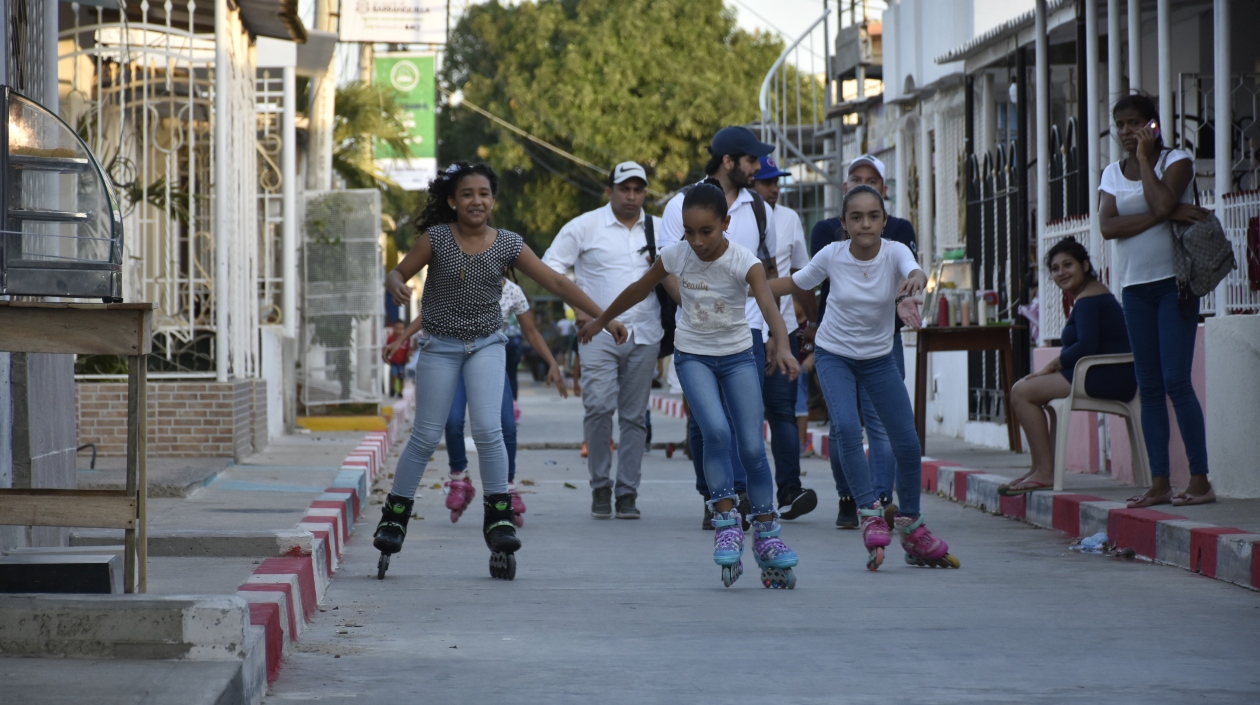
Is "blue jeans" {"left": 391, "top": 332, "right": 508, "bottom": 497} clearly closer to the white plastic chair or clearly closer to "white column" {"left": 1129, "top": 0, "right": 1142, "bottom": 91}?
the white plastic chair

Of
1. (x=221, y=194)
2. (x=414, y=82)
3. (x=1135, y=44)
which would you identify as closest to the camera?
(x=1135, y=44)

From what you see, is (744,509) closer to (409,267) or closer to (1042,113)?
(409,267)

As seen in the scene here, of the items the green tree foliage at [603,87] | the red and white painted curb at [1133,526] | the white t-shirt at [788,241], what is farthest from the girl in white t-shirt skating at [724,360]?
the green tree foliage at [603,87]

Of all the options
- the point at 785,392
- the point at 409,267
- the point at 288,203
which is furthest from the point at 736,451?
the point at 288,203

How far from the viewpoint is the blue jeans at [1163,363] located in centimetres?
788

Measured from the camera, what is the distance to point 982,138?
15.2 meters

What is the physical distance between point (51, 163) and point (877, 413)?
12.3 ft

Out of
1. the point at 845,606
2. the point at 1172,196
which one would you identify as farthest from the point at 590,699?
the point at 1172,196

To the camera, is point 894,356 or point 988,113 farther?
point 988,113

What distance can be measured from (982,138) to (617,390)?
23.6 feet

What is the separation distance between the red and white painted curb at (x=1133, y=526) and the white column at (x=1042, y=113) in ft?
7.16

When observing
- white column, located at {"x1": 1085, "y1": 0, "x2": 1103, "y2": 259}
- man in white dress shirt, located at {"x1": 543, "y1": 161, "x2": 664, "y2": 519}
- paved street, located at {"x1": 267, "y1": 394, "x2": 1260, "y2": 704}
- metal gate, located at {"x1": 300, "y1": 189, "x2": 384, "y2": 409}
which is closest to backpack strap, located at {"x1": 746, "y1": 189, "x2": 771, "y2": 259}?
man in white dress shirt, located at {"x1": 543, "y1": 161, "x2": 664, "y2": 519}

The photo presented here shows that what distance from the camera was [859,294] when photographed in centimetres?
726

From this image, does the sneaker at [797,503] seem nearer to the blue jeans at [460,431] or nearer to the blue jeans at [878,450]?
the blue jeans at [878,450]
